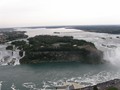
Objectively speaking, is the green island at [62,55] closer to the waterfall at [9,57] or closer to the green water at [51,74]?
the waterfall at [9,57]

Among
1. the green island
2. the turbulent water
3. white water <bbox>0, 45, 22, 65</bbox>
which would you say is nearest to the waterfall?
white water <bbox>0, 45, 22, 65</bbox>

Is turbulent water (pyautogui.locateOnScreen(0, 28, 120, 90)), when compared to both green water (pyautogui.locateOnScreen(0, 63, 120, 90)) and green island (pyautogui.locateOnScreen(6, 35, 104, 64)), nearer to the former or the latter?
green water (pyautogui.locateOnScreen(0, 63, 120, 90))

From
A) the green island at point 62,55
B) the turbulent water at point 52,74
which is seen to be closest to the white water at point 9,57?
the green island at point 62,55

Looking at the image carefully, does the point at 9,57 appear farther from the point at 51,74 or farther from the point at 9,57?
the point at 51,74

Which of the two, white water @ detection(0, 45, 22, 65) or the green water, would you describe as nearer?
the green water

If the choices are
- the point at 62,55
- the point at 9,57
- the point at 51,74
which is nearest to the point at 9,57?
the point at 9,57

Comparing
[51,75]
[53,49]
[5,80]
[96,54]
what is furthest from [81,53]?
[5,80]

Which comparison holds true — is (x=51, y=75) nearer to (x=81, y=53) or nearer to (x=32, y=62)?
(x=32, y=62)

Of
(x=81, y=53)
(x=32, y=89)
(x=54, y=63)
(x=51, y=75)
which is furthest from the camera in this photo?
(x=81, y=53)
